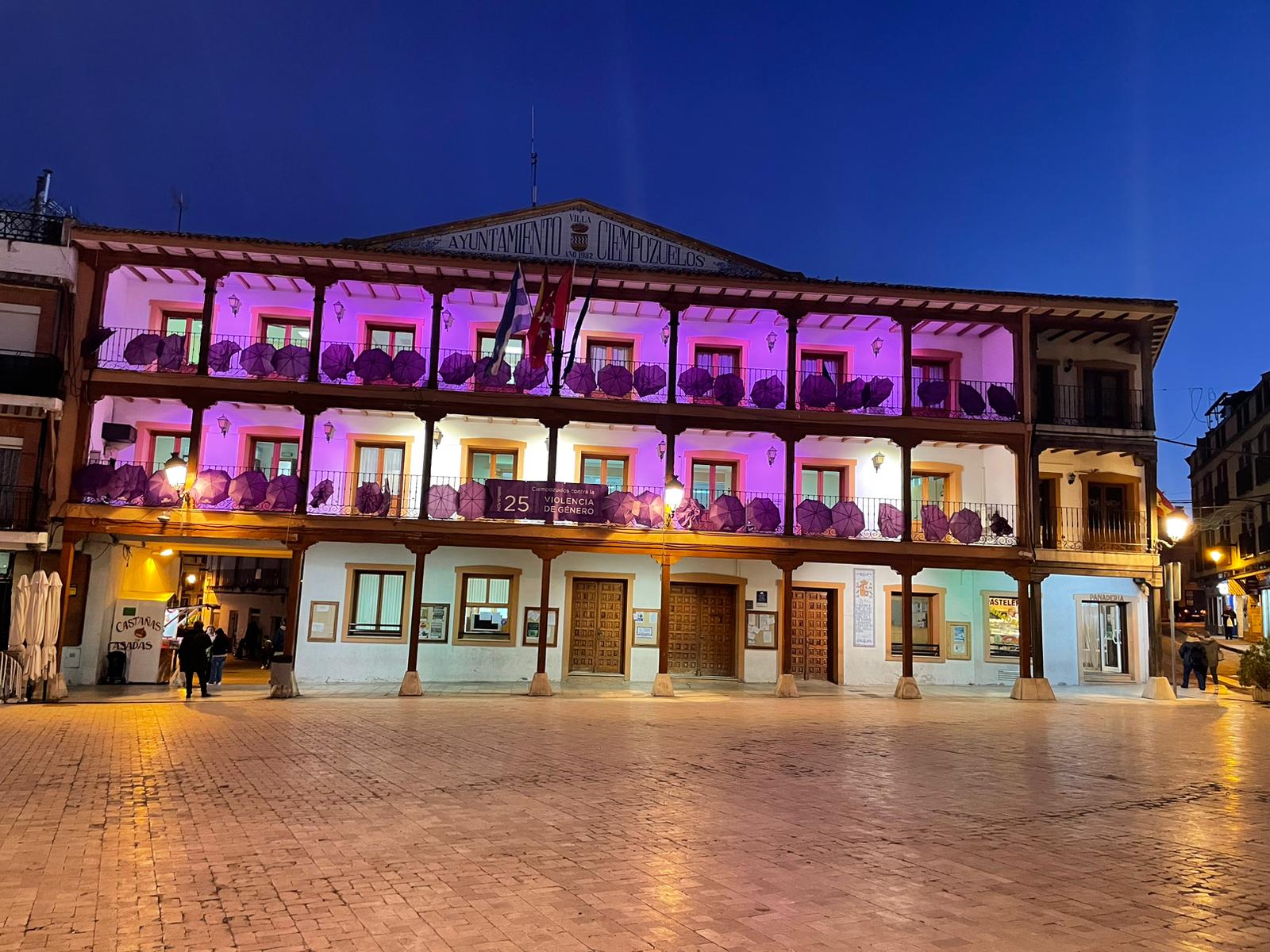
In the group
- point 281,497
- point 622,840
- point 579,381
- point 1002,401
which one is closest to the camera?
point 622,840

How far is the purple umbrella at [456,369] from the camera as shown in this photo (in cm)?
2064

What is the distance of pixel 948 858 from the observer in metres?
6.87

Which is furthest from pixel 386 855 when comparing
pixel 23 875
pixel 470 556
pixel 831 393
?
pixel 831 393

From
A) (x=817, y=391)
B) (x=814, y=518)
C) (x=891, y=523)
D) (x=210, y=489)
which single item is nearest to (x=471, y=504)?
(x=210, y=489)

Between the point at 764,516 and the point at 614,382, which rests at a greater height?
the point at 614,382

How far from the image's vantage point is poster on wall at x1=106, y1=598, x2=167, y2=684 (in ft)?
66.4

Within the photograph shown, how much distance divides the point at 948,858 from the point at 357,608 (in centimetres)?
1731

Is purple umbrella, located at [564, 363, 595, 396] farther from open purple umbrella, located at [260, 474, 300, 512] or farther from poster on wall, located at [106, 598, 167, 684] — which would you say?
poster on wall, located at [106, 598, 167, 684]

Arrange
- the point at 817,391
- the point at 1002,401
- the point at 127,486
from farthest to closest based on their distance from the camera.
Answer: the point at 1002,401 < the point at 817,391 < the point at 127,486

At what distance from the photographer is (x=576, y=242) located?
2225 centimetres

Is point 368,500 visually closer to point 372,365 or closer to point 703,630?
point 372,365

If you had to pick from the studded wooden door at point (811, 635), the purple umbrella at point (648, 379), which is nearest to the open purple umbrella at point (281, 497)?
the purple umbrella at point (648, 379)

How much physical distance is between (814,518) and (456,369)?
29.0 ft

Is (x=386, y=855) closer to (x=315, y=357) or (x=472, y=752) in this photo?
(x=472, y=752)
